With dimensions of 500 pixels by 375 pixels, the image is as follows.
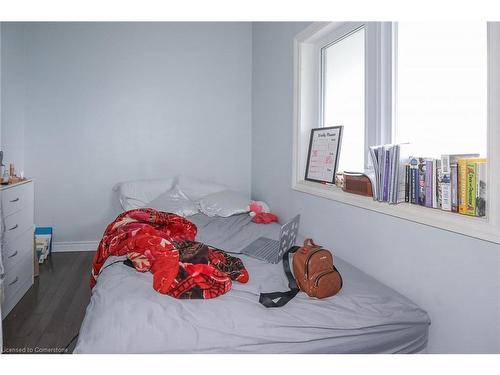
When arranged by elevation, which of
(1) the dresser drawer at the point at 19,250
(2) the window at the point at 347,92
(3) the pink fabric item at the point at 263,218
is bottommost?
(1) the dresser drawer at the point at 19,250

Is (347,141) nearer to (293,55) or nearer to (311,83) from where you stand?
(311,83)

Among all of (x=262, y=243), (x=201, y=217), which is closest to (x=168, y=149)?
(x=201, y=217)

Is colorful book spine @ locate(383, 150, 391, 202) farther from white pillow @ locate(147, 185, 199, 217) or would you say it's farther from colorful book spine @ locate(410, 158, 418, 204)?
white pillow @ locate(147, 185, 199, 217)

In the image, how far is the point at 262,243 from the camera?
2223 mm

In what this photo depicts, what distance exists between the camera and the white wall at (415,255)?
1.21 m

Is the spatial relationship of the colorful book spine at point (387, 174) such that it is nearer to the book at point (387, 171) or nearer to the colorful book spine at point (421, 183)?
the book at point (387, 171)

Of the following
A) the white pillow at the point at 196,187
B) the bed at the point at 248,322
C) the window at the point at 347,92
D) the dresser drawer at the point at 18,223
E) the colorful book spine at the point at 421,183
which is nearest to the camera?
the bed at the point at 248,322

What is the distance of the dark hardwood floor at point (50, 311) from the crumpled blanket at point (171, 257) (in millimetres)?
374

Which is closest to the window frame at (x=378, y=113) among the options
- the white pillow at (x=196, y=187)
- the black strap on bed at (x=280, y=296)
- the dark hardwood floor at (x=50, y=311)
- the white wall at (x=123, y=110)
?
the black strap on bed at (x=280, y=296)

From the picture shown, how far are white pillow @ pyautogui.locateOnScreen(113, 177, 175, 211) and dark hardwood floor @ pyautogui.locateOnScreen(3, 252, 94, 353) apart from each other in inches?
28.5

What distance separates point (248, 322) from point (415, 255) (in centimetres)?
80

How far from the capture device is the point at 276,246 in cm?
214

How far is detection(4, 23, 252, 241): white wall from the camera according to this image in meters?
3.69

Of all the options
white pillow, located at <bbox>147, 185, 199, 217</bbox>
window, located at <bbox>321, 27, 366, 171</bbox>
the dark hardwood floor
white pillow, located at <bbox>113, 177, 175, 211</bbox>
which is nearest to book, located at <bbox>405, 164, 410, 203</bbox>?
window, located at <bbox>321, 27, 366, 171</bbox>
